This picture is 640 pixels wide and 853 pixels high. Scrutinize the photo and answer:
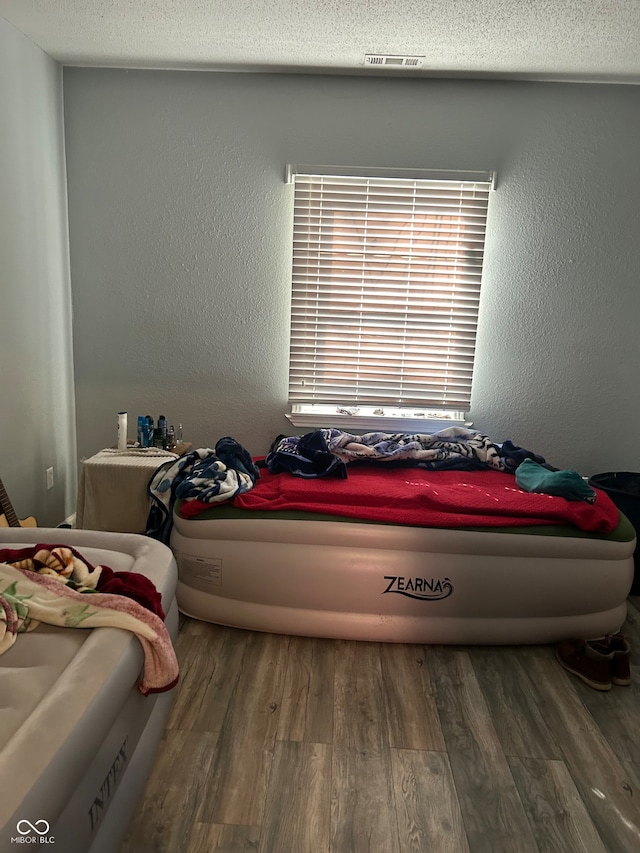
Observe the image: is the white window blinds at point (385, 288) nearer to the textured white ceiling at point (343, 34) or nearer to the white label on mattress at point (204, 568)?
the textured white ceiling at point (343, 34)

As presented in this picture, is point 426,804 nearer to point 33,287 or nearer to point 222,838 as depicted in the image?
point 222,838

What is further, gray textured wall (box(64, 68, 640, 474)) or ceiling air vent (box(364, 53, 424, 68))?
gray textured wall (box(64, 68, 640, 474))

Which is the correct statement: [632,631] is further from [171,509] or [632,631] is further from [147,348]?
[147,348]

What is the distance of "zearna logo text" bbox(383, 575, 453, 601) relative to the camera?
2.52m

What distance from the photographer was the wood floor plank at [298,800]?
5.39ft

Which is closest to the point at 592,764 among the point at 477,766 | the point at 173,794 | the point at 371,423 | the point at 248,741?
the point at 477,766

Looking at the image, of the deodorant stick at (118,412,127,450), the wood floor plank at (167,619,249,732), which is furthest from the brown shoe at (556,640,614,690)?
the deodorant stick at (118,412,127,450)

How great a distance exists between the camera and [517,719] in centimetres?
215

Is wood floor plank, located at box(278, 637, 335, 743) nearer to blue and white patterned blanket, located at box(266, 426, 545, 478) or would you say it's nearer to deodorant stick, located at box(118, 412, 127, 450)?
blue and white patterned blanket, located at box(266, 426, 545, 478)

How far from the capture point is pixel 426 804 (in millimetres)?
1787

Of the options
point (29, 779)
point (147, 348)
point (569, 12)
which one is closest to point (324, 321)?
point (147, 348)

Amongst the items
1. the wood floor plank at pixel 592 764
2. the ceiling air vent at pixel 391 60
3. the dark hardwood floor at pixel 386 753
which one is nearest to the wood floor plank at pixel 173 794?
the dark hardwood floor at pixel 386 753

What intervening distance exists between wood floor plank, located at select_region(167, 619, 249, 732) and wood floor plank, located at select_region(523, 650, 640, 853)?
1.10 meters

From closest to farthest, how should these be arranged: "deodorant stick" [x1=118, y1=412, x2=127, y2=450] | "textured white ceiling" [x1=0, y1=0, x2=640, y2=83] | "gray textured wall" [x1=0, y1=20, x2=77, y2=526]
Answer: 1. "textured white ceiling" [x1=0, y1=0, x2=640, y2=83]
2. "gray textured wall" [x1=0, y1=20, x2=77, y2=526]
3. "deodorant stick" [x1=118, y1=412, x2=127, y2=450]
